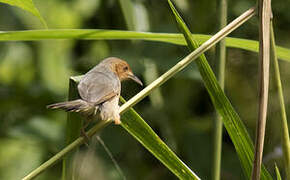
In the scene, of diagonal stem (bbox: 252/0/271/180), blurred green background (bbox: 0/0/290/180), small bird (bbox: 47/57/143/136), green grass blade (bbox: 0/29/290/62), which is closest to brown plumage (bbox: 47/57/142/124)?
small bird (bbox: 47/57/143/136)

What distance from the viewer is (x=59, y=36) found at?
2.00m

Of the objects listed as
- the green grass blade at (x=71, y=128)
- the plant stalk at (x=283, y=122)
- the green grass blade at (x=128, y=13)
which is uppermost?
the green grass blade at (x=128, y=13)

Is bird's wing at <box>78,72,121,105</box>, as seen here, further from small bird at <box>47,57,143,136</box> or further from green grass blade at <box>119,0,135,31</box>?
Answer: green grass blade at <box>119,0,135,31</box>

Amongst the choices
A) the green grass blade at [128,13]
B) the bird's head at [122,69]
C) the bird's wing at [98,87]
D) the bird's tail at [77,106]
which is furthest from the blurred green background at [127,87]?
the bird's tail at [77,106]

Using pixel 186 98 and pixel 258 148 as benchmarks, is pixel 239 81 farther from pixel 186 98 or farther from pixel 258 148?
pixel 258 148

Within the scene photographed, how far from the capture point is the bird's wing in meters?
2.19

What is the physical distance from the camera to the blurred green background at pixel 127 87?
3.61m

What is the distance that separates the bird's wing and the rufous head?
0.37 metres

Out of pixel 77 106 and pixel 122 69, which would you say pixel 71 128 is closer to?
pixel 77 106

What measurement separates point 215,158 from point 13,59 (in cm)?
227

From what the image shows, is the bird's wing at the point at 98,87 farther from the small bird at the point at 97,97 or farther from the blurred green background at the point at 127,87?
the blurred green background at the point at 127,87

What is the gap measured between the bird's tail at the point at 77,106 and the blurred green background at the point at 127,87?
1342mm

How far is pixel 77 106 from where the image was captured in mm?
1949

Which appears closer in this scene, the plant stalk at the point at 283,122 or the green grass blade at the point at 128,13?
the plant stalk at the point at 283,122
